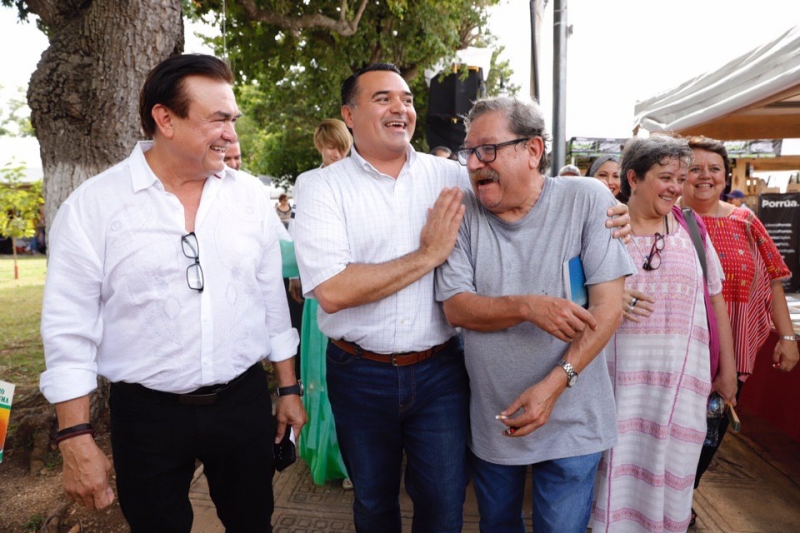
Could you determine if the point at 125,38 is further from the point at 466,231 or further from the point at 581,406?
the point at 581,406

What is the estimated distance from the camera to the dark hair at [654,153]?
236cm

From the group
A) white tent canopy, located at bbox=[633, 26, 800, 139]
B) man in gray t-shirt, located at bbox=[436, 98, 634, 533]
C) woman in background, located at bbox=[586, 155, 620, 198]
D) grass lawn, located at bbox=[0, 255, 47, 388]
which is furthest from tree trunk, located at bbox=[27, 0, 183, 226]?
white tent canopy, located at bbox=[633, 26, 800, 139]

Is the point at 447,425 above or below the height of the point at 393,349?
below

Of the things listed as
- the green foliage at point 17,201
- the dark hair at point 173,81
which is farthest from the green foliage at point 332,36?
the dark hair at point 173,81

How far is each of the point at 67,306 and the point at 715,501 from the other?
11.6 ft

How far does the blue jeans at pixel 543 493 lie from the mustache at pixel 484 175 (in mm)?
1007

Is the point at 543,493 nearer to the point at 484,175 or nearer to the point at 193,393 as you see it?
the point at 484,175

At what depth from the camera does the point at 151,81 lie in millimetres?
1729

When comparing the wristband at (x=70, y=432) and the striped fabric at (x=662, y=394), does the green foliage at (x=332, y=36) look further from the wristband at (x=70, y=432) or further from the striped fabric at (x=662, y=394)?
the wristband at (x=70, y=432)

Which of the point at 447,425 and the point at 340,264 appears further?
the point at 447,425

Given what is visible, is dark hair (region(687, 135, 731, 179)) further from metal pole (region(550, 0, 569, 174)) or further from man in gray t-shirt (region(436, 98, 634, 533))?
metal pole (region(550, 0, 569, 174))

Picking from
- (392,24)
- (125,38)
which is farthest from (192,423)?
(392,24)

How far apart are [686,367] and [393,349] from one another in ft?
4.41

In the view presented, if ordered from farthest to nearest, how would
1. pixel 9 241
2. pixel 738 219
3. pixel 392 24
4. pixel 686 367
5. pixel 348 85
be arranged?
pixel 9 241 < pixel 392 24 < pixel 738 219 < pixel 686 367 < pixel 348 85
